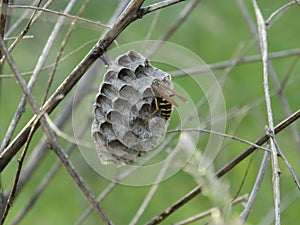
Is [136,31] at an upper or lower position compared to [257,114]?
upper

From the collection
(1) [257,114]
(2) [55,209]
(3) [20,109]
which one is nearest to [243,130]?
(1) [257,114]

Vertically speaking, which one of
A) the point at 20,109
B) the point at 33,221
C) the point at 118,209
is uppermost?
the point at 33,221

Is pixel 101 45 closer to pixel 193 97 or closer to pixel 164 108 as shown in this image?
pixel 164 108

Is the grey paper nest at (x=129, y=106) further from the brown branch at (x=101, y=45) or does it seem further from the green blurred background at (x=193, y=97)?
the green blurred background at (x=193, y=97)

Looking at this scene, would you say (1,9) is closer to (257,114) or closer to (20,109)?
(20,109)

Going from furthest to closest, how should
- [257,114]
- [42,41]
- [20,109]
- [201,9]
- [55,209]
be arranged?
1. [201,9]
2. [42,41]
3. [55,209]
4. [257,114]
5. [20,109]

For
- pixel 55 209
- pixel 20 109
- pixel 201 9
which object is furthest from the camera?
pixel 201 9

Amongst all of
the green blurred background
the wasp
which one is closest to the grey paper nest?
the wasp

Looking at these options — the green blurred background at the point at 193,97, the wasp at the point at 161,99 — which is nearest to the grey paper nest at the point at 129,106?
the wasp at the point at 161,99
